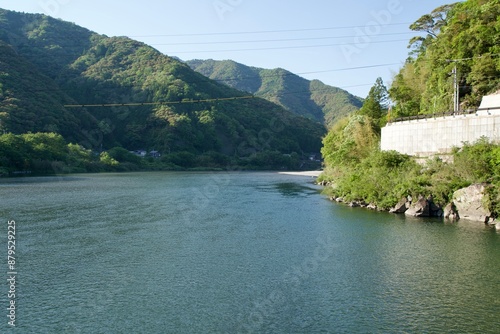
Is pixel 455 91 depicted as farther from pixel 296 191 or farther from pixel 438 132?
pixel 296 191

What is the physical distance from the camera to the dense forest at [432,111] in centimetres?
2345

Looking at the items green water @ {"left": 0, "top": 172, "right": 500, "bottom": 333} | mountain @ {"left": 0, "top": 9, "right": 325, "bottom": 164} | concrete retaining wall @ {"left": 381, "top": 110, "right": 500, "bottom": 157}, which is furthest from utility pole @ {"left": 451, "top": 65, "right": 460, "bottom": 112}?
mountain @ {"left": 0, "top": 9, "right": 325, "bottom": 164}

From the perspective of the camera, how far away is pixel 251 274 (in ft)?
45.3

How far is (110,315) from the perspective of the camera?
1055cm

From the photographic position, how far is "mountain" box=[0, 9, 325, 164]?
88.0 metres

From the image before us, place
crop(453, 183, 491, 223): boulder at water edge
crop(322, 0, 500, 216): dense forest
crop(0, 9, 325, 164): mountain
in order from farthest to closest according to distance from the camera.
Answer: crop(0, 9, 325, 164): mountain → crop(322, 0, 500, 216): dense forest → crop(453, 183, 491, 223): boulder at water edge

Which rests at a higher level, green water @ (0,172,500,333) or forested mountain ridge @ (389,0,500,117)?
forested mountain ridge @ (389,0,500,117)

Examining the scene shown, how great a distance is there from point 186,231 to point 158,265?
19.4ft

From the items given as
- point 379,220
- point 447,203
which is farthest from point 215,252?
point 447,203

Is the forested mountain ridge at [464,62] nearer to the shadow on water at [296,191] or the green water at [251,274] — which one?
the shadow on water at [296,191]

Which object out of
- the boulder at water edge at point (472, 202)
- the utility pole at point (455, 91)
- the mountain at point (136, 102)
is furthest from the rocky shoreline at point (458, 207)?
the mountain at point (136, 102)

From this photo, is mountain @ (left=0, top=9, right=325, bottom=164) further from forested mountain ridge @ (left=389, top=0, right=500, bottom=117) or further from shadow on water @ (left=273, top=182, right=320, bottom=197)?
forested mountain ridge @ (left=389, top=0, right=500, bottom=117)

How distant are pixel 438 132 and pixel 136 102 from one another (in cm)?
8594

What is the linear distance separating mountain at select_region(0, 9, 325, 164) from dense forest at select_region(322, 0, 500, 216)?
49897 millimetres
